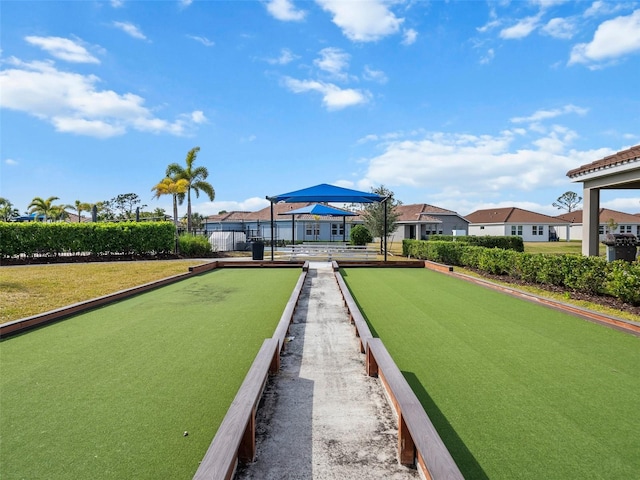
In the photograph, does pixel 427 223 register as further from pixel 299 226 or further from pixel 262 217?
pixel 262 217

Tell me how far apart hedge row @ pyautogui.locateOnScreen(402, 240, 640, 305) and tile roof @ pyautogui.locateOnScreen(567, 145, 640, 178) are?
9.74ft

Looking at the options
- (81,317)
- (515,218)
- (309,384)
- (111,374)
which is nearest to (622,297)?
(309,384)

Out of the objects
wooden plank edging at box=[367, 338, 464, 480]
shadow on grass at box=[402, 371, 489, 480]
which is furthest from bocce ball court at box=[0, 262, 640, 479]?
wooden plank edging at box=[367, 338, 464, 480]

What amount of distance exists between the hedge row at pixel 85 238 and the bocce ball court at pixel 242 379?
12.7m

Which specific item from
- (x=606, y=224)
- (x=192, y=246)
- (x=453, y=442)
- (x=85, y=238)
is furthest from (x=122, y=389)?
(x=606, y=224)

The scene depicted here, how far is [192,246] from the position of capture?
19.0 meters

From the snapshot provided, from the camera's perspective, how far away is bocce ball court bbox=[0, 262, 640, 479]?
235 cm

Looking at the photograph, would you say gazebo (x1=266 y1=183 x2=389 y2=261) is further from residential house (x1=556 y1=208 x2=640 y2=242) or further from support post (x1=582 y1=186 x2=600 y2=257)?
residential house (x1=556 y1=208 x2=640 y2=242)

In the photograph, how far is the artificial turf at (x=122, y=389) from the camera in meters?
2.34

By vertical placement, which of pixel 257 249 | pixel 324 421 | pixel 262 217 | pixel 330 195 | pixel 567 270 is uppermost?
pixel 262 217

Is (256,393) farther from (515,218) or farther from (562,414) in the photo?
(515,218)

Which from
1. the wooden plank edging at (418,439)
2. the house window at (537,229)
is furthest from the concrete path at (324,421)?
the house window at (537,229)

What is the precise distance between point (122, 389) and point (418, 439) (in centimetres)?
262

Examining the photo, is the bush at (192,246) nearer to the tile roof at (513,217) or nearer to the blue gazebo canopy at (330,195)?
the blue gazebo canopy at (330,195)
